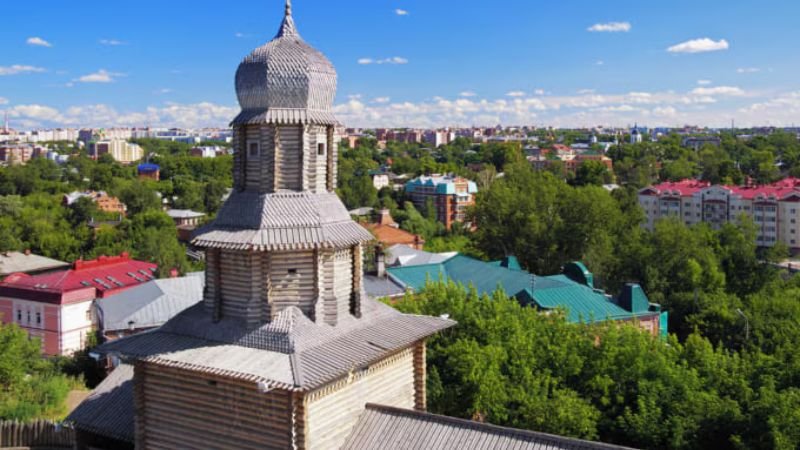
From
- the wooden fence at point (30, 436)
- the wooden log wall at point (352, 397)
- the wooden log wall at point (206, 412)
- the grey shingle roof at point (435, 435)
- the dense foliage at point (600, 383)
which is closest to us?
the grey shingle roof at point (435, 435)

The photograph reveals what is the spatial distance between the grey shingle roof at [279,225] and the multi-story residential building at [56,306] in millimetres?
29190

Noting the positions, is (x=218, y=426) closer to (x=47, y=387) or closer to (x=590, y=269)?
(x=47, y=387)

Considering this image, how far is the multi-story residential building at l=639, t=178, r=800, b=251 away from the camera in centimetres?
8238

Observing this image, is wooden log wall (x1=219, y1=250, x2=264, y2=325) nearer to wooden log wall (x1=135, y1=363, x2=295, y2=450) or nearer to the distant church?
the distant church

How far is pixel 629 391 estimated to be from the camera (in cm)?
2125

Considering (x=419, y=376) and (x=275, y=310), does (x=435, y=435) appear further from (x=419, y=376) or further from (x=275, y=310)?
(x=275, y=310)

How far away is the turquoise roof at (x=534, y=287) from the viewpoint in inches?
1398

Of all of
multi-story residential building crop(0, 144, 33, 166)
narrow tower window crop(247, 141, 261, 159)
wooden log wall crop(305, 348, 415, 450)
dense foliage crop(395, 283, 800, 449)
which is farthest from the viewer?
multi-story residential building crop(0, 144, 33, 166)

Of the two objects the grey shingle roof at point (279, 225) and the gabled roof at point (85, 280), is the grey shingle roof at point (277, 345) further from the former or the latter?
the gabled roof at point (85, 280)

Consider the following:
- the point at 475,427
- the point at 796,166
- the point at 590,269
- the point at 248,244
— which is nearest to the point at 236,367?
the point at 248,244

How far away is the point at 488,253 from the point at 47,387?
37568 mm

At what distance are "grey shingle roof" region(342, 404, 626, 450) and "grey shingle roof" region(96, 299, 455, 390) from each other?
1.19m

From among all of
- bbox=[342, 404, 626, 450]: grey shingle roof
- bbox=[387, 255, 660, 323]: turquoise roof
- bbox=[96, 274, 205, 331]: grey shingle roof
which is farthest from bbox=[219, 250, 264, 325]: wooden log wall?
bbox=[96, 274, 205, 331]: grey shingle roof

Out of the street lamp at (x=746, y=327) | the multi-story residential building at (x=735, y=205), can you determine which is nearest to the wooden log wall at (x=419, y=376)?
the street lamp at (x=746, y=327)
